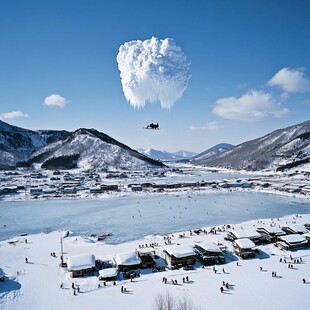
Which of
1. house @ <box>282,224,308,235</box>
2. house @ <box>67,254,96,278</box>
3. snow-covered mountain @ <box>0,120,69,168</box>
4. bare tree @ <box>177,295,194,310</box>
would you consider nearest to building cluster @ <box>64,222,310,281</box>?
house @ <box>67,254,96,278</box>

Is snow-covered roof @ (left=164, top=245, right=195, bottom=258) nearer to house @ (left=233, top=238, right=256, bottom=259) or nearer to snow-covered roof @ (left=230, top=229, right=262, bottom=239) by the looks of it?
house @ (left=233, top=238, right=256, bottom=259)

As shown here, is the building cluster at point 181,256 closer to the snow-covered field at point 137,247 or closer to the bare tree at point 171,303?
the snow-covered field at point 137,247

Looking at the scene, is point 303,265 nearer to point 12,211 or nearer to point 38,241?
point 38,241

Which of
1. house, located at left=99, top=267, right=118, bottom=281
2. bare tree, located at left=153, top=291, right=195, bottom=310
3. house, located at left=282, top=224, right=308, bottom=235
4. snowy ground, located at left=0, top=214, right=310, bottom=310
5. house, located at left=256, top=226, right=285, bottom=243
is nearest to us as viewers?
bare tree, located at left=153, top=291, right=195, bottom=310

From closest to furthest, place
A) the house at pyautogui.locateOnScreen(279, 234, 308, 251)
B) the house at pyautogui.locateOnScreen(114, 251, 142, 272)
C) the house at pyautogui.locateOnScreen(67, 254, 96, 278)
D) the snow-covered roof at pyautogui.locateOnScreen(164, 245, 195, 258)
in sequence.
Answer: the house at pyautogui.locateOnScreen(67, 254, 96, 278) → the house at pyautogui.locateOnScreen(114, 251, 142, 272) → the snow-covered roof at pyautogui.locateOnScreen(164, 245, 195, 258) → the house at pyautogui.locateOnScreen(279, 234, 308, 251)

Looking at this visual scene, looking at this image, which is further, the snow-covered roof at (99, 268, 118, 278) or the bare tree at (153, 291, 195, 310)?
the snow-covered roof at (99, 268, 118, 278)

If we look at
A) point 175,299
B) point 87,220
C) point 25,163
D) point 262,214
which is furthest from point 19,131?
point 175,299

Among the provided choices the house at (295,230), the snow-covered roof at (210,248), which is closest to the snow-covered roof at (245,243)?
the snow-covered roof at (210,248)
